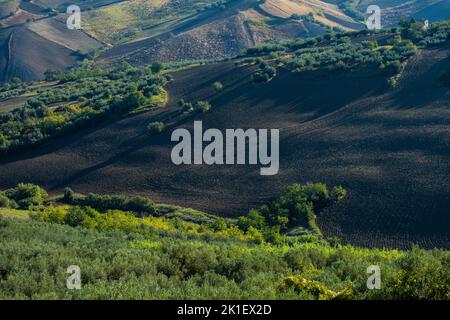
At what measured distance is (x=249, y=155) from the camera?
47281 mm

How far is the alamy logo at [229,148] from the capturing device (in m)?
46.5

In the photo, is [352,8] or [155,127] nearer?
[155,127]

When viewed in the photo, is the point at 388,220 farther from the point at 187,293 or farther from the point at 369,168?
the point at 187,293

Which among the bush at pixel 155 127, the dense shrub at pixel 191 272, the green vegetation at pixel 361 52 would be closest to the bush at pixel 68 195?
the bush at pixel 155 127

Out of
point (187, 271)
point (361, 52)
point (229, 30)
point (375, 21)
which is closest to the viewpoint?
point (187, 271)

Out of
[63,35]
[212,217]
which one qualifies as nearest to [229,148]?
[212,217]

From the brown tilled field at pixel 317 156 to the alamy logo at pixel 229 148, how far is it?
0.93 metres

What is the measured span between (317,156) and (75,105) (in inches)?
1383

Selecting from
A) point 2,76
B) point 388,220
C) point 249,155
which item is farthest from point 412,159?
point 2,76

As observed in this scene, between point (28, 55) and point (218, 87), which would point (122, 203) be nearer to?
point (218, 87)

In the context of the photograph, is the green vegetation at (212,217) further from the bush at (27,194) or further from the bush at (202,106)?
the bush at (202,106)

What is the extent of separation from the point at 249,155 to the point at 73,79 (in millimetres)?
50688

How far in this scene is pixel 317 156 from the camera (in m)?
45.1
